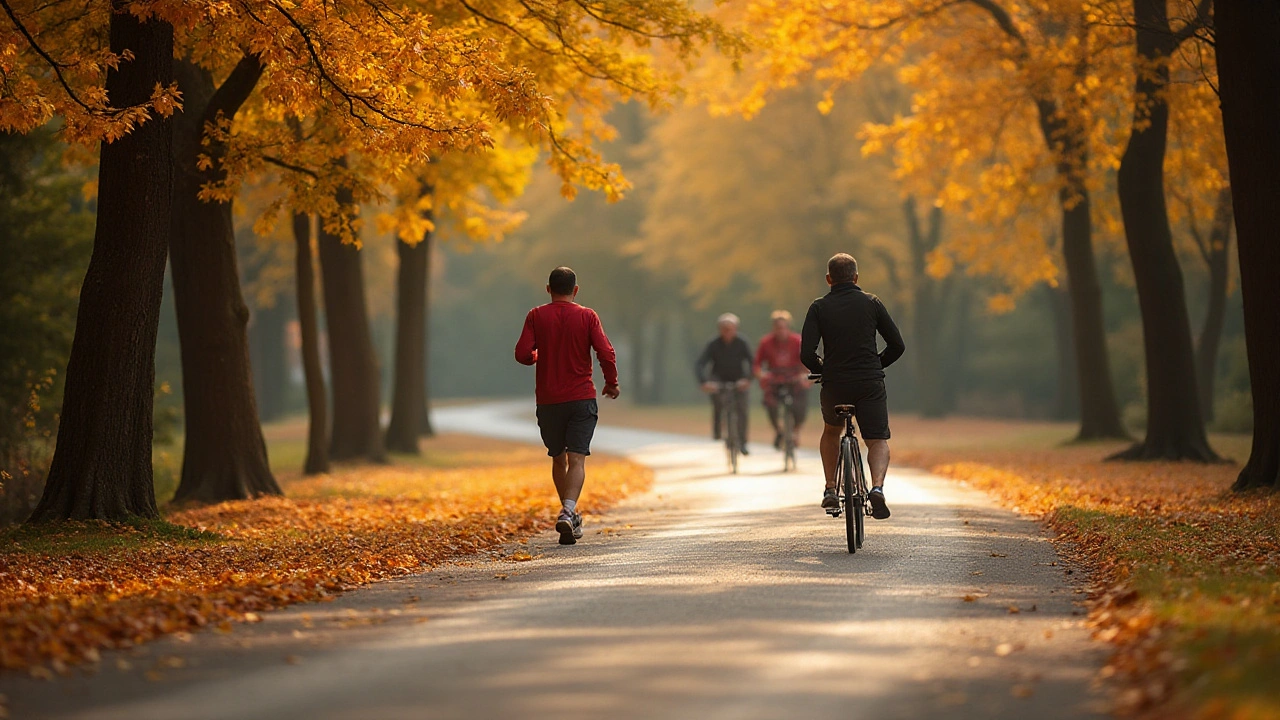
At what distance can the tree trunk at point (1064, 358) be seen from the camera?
1558 inches

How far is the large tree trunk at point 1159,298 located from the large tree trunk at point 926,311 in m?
20.1

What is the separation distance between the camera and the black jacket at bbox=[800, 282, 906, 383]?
1117cm

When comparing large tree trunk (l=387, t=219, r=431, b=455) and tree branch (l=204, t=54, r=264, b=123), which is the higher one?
tree branch (l=204, t=54, r=264, b=123)

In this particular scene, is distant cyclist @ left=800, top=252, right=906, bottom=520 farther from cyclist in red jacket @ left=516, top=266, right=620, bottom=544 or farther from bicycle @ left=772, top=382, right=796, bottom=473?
bicycle @ left=772, top=382, right=796, bottom=473

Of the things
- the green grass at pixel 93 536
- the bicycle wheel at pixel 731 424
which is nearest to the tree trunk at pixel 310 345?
the bicycle wheel at pixel 731 424

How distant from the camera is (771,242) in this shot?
44.7 m

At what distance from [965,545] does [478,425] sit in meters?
39.1

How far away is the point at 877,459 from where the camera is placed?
11.2m

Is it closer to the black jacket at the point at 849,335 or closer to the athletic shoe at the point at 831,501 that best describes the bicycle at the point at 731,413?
the black jacket at the point at 849,335

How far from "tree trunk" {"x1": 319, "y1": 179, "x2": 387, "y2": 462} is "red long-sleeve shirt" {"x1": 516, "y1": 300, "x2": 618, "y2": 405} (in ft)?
40.6

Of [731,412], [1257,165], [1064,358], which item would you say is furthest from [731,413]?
[1064,358]

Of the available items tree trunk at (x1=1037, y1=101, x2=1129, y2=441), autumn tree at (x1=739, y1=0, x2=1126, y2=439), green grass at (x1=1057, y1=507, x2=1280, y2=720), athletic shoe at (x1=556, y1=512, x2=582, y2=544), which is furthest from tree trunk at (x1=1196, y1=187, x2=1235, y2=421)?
athletic shoe at (x1=556, y1=512, x2=582, y2=544)

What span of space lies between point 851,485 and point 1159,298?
12.7 meters

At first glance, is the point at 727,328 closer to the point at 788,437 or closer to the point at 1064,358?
the point at 788,437
